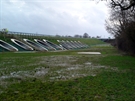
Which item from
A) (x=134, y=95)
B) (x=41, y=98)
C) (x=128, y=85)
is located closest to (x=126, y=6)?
(x=128, y=85)

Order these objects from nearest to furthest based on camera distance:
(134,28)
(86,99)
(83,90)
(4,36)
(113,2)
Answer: (86,99) → (83,90) → (113,2) → (134,28) → (4,36)

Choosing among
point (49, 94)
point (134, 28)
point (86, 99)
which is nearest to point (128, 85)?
point (86, 99)

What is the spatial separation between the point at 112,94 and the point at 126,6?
18.6 metres

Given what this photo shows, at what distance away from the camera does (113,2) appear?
74.3 feet

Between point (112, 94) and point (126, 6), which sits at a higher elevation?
point (126, 6)

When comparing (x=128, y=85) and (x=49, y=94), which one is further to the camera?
(x=128, y=85)

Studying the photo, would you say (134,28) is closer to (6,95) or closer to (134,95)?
(134,95)

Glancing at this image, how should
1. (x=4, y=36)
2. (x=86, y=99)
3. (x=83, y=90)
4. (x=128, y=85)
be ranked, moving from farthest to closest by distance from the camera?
(x=4, y=36)
(x=128, y=85)
(x=83, y=90)
(x=86, y=99)

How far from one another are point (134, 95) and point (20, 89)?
5.07 m

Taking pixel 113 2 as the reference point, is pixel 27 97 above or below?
below

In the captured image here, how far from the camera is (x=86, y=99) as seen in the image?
6.57 m

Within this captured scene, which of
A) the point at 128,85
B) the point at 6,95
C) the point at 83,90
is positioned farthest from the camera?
the point at 128,85

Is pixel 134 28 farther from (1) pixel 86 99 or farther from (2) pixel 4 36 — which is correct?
(2) pixel 4 36

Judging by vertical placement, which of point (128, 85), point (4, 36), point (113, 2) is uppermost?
point (113, 2)
